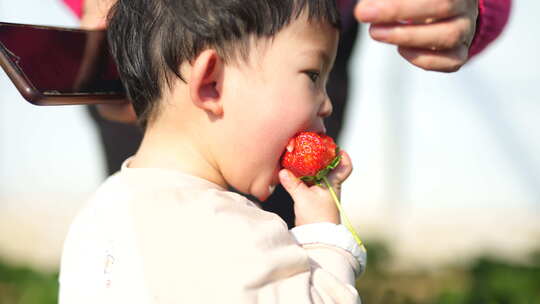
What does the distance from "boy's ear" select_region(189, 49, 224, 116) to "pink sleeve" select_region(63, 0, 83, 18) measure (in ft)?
2.10

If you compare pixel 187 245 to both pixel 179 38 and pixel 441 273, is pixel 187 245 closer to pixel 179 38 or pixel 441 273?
pixel 179 38

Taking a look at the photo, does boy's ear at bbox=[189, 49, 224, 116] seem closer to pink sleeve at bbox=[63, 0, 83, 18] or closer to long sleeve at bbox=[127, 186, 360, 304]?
long sleeve at bbox=[127, 186, 360, 304]

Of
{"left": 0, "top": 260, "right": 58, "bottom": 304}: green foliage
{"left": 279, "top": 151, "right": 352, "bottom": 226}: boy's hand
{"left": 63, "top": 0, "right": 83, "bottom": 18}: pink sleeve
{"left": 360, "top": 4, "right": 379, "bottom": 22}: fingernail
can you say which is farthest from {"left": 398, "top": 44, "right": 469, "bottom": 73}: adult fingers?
{"left": 0, "top": 260, "right": 58, "bottom": 304}: green foliage

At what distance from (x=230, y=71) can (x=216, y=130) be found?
0.34ft

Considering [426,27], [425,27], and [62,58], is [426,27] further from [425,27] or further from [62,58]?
[62,58]

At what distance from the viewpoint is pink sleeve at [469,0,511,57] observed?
1.44 meters

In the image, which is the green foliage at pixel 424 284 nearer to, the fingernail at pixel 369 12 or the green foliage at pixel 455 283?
the green foliage at pixel 455 283

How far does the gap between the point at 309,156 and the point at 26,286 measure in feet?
6.79

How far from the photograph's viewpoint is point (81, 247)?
106 centimetres

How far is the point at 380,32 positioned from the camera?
3.32 feet

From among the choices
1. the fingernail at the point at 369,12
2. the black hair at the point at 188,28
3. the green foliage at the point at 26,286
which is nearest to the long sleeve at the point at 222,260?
the black hair at the point at 188,28

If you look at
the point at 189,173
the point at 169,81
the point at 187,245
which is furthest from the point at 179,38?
the point at 187,245

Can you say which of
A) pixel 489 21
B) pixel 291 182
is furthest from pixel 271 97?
pixel 489 21

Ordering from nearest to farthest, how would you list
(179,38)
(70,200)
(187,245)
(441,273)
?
(187,245), (179,38), (441,273), (70,200)
